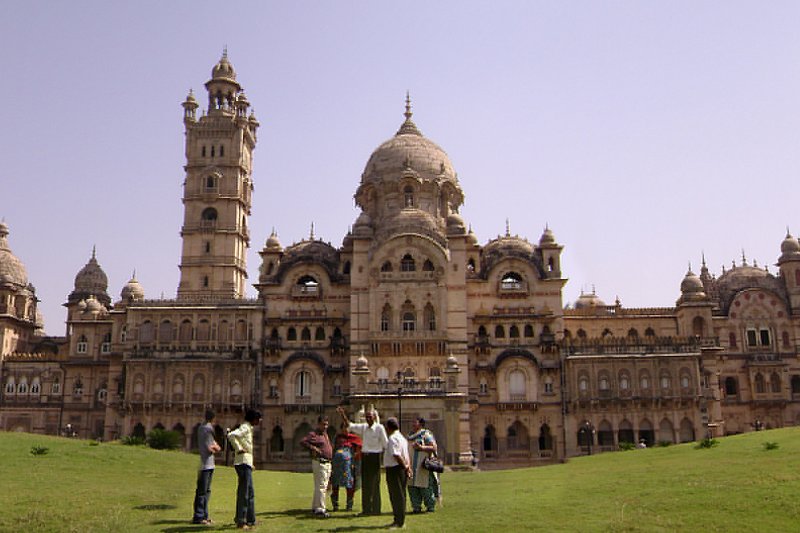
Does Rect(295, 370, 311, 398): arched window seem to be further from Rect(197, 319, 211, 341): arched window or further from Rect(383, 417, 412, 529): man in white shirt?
Rect(383, 417, 412, 529): man in white shirt

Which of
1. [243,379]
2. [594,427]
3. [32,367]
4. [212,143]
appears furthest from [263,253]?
[594,427]

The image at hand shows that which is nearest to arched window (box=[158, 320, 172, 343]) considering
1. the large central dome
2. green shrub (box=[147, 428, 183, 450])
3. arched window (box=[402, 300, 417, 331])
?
green shrub (box=[147, 428, 183, 450])

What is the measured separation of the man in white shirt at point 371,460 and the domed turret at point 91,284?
61.1 m

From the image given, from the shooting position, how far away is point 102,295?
7419 centimetres

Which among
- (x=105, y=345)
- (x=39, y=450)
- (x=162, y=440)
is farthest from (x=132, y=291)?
(x=39, y=450)

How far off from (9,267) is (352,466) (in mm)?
57230

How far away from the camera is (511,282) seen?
179ft

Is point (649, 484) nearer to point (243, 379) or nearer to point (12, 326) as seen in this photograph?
point (243, 379)

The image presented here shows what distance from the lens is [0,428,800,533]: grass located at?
15.3m

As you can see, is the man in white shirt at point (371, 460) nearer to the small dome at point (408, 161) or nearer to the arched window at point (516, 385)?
the arched window at point (516, 385)

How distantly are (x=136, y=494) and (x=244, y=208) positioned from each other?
47.4 meters

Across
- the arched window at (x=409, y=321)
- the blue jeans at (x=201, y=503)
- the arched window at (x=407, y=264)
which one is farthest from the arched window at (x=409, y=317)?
the blue jeans at (x=201, y=503)

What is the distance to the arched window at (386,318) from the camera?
51562 mm

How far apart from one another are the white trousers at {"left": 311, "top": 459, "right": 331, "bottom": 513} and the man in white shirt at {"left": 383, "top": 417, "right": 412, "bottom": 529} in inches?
65.4
